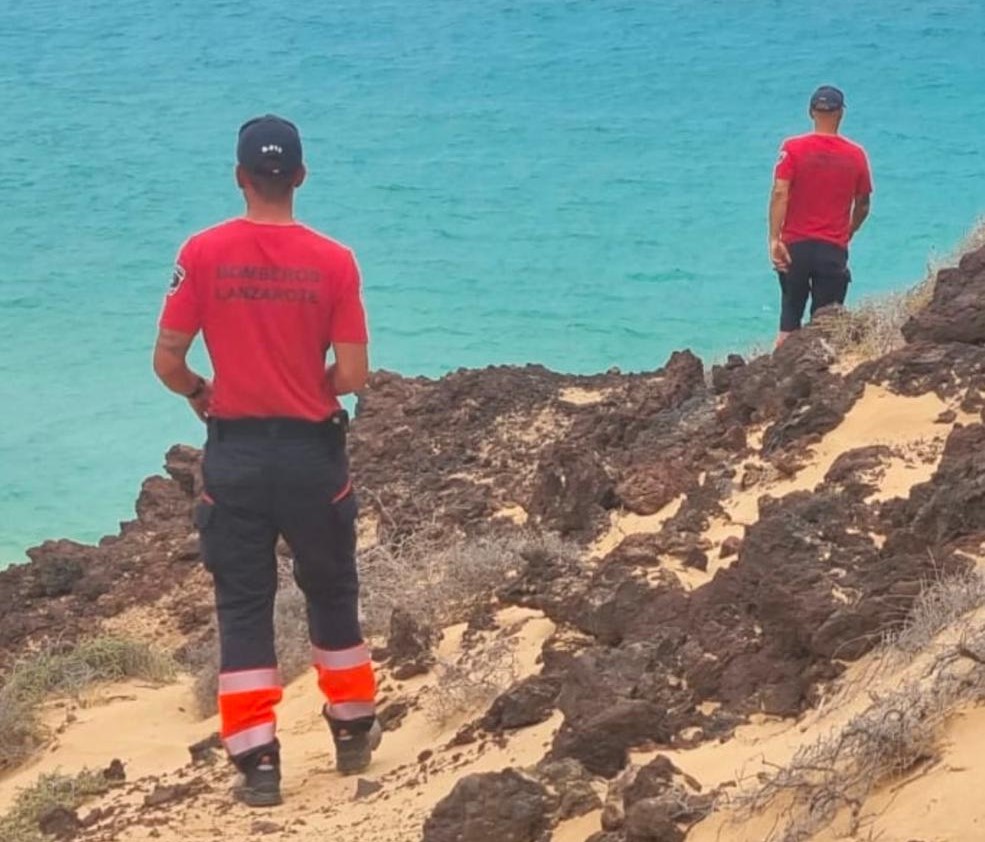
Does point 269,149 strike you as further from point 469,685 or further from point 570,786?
point 570,786

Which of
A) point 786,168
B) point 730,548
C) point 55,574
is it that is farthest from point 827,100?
point 55,574

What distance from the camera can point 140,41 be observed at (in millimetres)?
34406

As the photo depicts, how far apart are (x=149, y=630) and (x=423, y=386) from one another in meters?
2.98

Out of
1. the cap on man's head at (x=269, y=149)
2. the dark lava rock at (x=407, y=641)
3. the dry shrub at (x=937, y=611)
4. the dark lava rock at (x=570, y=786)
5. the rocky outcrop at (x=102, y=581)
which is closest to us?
the dark lava rock at (x=570, y=786)

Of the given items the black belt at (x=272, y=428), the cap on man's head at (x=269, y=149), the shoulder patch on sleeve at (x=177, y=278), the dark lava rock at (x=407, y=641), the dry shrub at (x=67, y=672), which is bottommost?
the dry shrub at (x=67, y=672)

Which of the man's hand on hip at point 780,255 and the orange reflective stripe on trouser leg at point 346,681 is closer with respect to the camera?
the orange reflective stripe on trouser leg at point 346,681

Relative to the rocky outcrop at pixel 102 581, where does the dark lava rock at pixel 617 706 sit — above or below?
above

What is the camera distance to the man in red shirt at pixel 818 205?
33.6 ft

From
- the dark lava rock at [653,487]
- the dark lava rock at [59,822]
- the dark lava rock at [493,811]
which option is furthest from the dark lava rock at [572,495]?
the dark lava rock at [493,811]

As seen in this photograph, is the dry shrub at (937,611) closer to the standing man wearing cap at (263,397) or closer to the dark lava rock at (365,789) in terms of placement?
the dark lava rock at (365,789)

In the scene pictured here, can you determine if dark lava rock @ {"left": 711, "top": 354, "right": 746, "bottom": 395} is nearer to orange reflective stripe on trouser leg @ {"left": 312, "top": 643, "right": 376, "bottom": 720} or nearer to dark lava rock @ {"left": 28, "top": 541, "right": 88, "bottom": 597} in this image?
dark lava rock @ {"left": 28, "top": 541, "right": 88, "bottom": 597}

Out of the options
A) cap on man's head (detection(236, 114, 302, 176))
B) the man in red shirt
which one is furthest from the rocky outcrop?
cap on man's head (detection(236, 114, 302, 176))

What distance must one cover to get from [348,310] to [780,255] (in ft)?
16.1

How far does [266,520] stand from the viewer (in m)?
6.09
